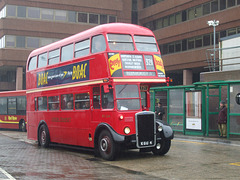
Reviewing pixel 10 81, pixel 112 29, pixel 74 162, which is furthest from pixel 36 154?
pixel 10 81

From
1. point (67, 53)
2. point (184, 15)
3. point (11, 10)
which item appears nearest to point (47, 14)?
point (11, 10)

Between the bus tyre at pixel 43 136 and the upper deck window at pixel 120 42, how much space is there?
578 centimetres

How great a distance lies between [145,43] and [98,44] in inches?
60.7

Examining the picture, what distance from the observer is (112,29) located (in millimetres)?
12336

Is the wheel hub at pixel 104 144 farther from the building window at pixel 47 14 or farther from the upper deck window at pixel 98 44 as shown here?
the building window at pixel 47 14

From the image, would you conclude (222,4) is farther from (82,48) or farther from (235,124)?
(82,48)

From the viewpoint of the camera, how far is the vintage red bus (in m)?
27.2

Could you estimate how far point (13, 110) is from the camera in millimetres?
27844

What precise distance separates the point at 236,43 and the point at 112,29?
37.0ft

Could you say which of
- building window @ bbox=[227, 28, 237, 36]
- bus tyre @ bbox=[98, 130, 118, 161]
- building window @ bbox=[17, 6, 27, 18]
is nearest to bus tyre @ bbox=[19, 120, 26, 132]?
bus tyre @ bbox=[98, 130, 118, 161]

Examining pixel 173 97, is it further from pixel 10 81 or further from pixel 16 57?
pixel 10 81

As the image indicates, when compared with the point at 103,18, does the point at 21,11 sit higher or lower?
lower

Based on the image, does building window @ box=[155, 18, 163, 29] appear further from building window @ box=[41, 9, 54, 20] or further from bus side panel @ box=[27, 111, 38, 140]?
bus side panel @ box=[27, 111, 38, 140]

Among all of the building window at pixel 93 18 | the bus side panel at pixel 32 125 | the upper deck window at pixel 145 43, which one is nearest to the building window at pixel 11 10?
the building window at pixel 93 18
